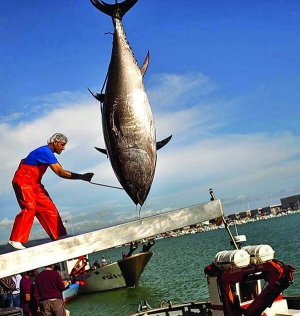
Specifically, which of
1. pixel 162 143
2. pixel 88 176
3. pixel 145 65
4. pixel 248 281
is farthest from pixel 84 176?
pixel 248 281

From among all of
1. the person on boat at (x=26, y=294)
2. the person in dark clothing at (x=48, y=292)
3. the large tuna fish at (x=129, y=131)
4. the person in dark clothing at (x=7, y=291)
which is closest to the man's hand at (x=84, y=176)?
the large tuna fish at (x=129, y=131)

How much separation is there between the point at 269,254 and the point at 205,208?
14.7 feet

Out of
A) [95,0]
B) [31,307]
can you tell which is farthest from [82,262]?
[95,0]

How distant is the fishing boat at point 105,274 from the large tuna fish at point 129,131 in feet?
76.3

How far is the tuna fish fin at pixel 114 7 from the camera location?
5410 mm

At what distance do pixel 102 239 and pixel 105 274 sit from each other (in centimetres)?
2899

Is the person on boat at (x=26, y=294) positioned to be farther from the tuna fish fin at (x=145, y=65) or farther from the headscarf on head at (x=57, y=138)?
the tuna fish fin at (x=145, y=65)

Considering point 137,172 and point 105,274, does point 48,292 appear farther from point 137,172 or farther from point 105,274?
point 105,274

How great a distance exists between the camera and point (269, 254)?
721 cm

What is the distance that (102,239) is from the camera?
2.79 meters

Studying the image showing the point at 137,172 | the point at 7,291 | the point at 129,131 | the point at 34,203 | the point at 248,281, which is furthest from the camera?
the point at 7,291

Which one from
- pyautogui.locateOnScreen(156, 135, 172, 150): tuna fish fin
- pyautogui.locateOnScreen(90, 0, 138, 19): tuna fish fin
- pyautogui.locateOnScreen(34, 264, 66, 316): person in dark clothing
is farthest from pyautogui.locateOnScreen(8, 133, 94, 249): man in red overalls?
pyautogui.locateOnScreen(34, 264, 66, 316): person in dark clothing

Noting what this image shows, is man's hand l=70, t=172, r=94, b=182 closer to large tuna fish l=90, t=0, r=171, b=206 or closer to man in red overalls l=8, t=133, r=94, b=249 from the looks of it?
man in red overalls l=8, t=133, r=94, b=249

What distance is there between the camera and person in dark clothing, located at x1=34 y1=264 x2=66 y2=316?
23.8ft
